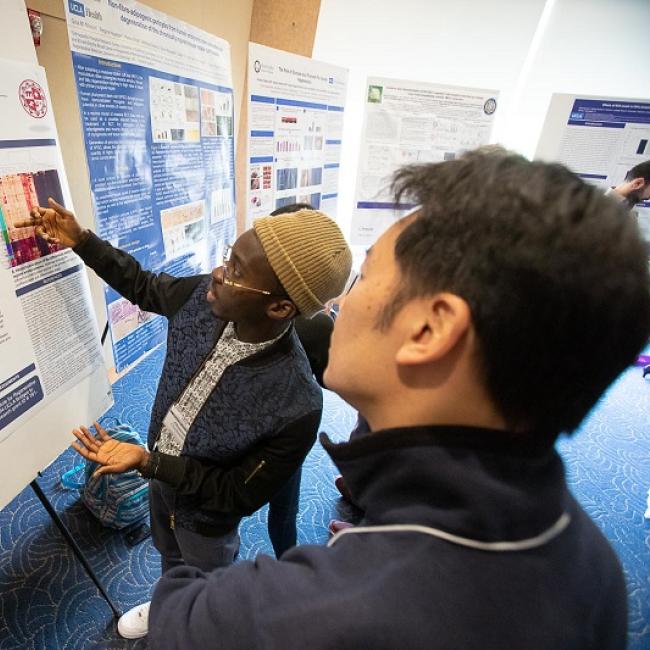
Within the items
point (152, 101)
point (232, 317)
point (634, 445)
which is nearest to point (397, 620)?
point (232, 317)

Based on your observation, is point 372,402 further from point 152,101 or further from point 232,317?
point 152,101

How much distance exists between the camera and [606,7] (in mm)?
2766

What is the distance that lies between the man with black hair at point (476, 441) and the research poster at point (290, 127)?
1.88 metres

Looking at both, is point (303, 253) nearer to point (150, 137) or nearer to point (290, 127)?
point (150, 137)

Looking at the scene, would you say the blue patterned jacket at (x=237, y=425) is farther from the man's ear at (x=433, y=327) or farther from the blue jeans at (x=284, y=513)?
the man's ear at (x=433, y=327)

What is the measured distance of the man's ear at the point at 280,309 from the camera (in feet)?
3.08

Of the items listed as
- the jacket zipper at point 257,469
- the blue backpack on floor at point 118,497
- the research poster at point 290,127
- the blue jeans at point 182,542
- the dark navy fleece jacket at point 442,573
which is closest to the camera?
the dark navy fleece jacket at point 442,573

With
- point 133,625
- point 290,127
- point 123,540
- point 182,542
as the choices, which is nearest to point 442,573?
point 182,542

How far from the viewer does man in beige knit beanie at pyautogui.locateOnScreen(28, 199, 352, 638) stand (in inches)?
35.6

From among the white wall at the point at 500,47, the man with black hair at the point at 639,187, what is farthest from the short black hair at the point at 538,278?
the man with black hair at the point at 639,187

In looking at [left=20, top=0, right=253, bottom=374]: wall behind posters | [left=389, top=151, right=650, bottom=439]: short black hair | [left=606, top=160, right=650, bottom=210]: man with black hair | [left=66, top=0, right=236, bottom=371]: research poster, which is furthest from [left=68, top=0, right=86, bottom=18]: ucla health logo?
[left=606, top=160, right=650, bottom=210]: man with black hair

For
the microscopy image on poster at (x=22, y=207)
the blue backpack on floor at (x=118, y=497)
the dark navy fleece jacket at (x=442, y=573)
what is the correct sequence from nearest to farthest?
1. the dark navy fleece jacket at (x=442, y=573)
2. the microscopy image on poster at (x=22, y=207)
3. the blue backpack on floor at (x=118, y=497)

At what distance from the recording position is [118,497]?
1596 millimetres

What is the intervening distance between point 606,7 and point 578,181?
11.7 ft
